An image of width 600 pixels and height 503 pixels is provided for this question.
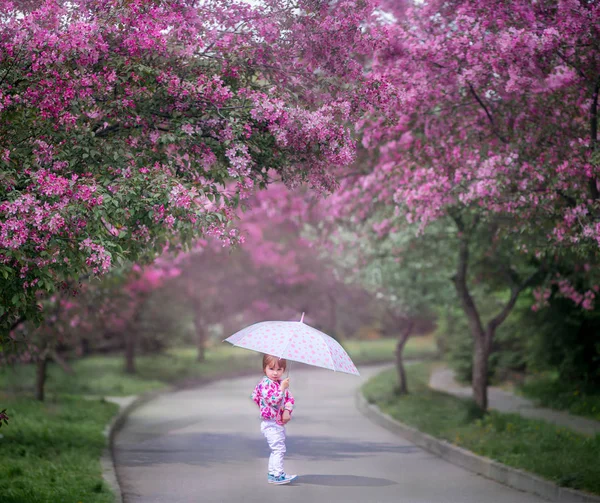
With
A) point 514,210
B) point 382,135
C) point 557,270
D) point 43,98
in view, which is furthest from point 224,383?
point 43,98

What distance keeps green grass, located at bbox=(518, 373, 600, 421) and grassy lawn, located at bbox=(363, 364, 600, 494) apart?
7.03ft

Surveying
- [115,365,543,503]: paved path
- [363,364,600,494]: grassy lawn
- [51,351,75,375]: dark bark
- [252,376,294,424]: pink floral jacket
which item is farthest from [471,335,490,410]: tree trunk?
[51,351,75,375]: dark bark

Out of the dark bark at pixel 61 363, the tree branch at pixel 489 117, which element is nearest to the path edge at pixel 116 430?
the dark bark at pixel 61 363

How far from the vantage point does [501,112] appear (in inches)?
449

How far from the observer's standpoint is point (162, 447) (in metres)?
13.9

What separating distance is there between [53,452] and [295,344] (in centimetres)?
467

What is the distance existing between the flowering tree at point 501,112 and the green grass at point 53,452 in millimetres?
5021

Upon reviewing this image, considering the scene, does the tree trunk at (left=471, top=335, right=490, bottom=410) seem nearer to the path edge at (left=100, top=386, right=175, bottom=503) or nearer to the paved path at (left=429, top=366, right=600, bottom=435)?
the paved path at (left=429, top=366, right=600, bottom=435)

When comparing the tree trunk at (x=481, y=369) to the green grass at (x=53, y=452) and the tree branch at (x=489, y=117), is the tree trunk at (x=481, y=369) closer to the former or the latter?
the tree branch at (x=489, y=117)

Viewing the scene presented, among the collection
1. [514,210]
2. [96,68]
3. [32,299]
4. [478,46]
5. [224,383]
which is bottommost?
[224,383]

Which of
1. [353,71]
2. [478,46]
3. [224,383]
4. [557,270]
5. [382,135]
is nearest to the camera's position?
[353,71]

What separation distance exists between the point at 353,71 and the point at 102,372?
24.8 metres

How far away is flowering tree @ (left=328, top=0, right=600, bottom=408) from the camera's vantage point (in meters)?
9.70

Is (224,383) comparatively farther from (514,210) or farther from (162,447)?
(514,210)
